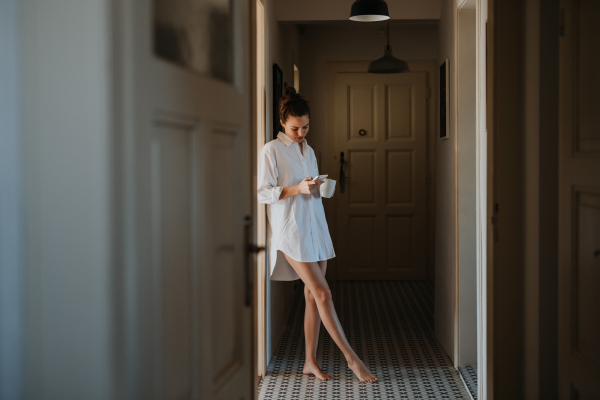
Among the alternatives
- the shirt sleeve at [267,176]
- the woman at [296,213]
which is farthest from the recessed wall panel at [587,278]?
the shirt sleeve at [267,176]

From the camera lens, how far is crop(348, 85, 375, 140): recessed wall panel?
18.2 ft

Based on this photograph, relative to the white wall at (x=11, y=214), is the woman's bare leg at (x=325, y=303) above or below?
below

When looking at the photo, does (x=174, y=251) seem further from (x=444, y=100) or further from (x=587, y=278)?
(x=444, y=100)

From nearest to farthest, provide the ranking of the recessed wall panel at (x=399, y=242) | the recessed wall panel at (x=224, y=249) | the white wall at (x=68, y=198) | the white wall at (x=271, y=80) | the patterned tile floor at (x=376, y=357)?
the white wall at (x=68, y=198) < the recessed wall panel at (x=224, y=249) < the patterned tile floor at (x=376, y=357) < the white wall at (x=271, y=80) < the recessed wall panel at (x=399, y=242)

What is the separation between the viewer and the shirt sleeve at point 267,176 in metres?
2.85

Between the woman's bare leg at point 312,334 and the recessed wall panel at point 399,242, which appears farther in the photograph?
the recessed wall panel at point 399,242

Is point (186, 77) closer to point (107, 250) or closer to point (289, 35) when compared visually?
point (107, 250)

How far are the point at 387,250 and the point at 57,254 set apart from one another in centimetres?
480

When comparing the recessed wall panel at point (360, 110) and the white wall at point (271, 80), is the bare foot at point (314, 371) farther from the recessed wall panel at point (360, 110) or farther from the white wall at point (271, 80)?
the recessed wall panel at point (360, 110)

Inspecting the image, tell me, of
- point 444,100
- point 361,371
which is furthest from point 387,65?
point 361,371

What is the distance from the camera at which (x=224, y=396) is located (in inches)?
59.2

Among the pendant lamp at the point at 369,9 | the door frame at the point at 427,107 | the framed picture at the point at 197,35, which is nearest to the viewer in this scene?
the framed picture at the point at 197,35

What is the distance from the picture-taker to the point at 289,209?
2.89 m

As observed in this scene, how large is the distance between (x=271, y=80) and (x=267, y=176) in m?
0.81
